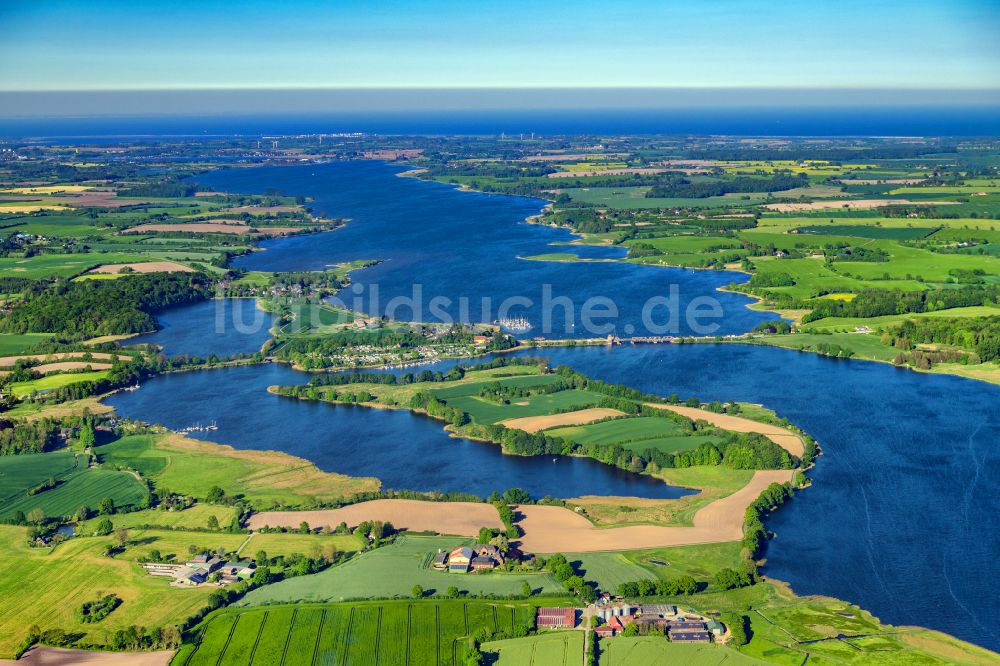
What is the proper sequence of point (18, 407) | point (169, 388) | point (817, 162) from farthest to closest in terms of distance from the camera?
point (817, 162) < point (169, 388) < point (18, 407)

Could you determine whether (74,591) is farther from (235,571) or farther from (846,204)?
(846,204)

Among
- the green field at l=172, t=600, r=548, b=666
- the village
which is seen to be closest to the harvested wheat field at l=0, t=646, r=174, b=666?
the green field at l=172, t=600, r=548, b=666

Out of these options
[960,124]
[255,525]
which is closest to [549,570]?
[255,525]

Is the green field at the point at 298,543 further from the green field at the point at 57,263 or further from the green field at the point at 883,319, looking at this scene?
the green field at the point at 57,263

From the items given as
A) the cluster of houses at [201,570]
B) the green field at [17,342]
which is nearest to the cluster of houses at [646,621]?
the cluster of houses at [201,570]

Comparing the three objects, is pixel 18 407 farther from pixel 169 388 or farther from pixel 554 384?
pixel 554 384

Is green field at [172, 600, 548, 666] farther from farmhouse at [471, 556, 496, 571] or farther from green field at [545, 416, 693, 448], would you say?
green field at [545, 416, 693, 448]
